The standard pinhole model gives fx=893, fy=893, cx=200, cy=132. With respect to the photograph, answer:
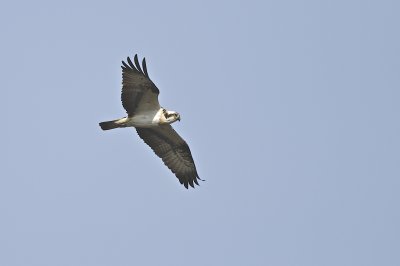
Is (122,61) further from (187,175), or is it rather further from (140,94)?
(187,175)

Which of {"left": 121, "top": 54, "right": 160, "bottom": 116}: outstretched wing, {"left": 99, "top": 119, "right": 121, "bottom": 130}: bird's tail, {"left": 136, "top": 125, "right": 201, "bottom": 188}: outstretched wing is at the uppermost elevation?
Answer: {"left": 121, "top": 54, "right": 160, "bottom": 116}: outstretched wing

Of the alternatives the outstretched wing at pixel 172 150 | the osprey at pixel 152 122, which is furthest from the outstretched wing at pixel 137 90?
the outstretched wing at pixel 172 150

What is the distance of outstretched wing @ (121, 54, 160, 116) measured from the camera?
21.5m

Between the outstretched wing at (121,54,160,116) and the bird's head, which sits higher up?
the outstretched wing at (121,54,160,116)

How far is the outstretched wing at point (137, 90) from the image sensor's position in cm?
2145

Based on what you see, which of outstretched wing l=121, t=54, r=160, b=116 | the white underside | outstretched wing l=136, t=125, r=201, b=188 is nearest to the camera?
outstretched wing l=121, t=54, r=160, b=116

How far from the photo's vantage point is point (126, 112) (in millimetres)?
22266

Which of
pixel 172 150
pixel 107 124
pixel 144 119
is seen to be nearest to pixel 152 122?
pixel 144 119

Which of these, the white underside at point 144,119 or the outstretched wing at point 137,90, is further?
the white underside at point 144,119

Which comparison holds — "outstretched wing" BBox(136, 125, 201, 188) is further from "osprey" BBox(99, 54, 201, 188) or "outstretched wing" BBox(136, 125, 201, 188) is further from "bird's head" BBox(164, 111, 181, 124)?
"bird's head" BBox(164, 111, 181, 124)

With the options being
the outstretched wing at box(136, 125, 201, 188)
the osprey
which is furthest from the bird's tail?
the outstretched wing at box(136, 125, 201, 188)

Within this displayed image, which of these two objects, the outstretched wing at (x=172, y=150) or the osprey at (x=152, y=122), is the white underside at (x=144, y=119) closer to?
the osprey at (x=152, y=122)

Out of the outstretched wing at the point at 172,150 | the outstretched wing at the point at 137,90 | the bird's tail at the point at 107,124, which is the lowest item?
the outstretched wing at the point at 172,150

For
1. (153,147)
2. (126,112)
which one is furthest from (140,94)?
(153,147)
